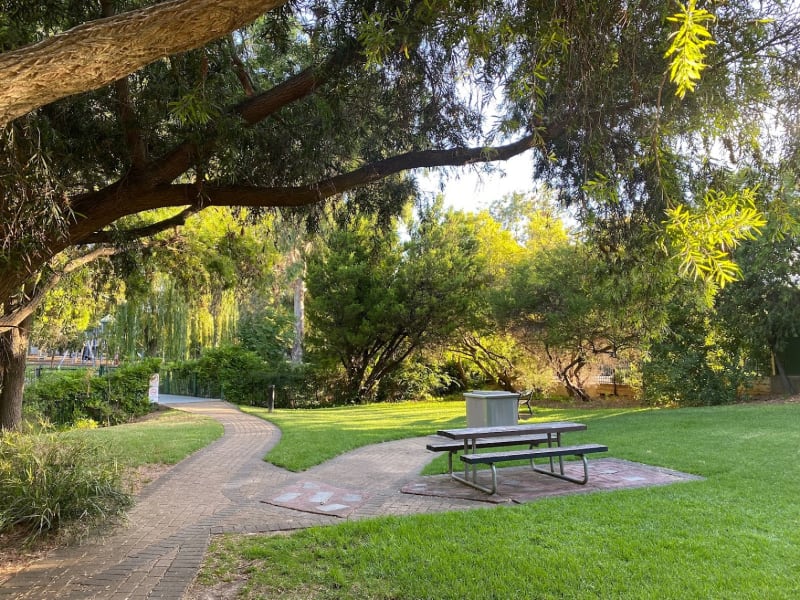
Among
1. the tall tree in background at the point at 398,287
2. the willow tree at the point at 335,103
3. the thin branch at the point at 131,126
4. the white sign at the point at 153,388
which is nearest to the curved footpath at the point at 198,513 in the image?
the willow tree at the point at 335,103

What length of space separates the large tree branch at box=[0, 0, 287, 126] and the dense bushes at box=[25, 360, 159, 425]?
1575cm

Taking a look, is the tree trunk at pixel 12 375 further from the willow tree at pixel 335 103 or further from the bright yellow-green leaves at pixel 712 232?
the bright yellow-green leaves at pixel 712 232

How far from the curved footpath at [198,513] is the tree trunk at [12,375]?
368 cm

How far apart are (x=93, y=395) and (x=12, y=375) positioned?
8.19 metres

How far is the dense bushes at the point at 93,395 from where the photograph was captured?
55.2ft

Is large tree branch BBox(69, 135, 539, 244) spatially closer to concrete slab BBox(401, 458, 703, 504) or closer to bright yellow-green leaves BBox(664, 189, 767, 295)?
bright yellow-green leaves BBox(664, 189, 767, 295)

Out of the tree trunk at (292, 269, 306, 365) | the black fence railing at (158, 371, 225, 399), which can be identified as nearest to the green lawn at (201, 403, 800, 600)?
the black fence railing at (158, 371, 225, 399)

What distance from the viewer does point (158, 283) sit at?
48.9 feet

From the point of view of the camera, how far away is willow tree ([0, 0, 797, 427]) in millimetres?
3512

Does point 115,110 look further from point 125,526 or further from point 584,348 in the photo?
point 584,348

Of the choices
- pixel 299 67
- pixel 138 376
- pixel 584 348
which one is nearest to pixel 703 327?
pixel 584 348

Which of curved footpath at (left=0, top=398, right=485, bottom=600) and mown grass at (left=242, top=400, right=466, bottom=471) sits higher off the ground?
mown grass at (left=242, top=400, right=466, bottom=471)

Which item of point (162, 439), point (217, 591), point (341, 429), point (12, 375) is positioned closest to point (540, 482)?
point (217, 591)

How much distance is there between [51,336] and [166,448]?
6.93 metres
